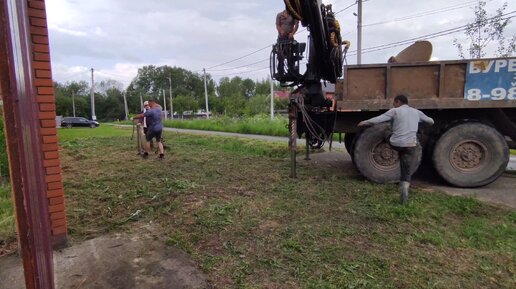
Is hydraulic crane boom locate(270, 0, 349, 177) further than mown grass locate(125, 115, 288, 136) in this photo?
No

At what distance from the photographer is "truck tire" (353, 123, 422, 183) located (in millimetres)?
6613

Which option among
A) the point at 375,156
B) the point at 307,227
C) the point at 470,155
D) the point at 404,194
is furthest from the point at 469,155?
the point at 307,227

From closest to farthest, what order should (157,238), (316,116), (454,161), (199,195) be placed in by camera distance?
(157,238) → (199,195) → (454,161) → (316,116)

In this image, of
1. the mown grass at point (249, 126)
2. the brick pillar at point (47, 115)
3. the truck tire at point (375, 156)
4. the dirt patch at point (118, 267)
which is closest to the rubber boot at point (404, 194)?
the truck tire at point (375, 156)

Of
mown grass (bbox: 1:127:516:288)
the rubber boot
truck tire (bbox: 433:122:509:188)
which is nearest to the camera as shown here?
mown grass (bbox: 1:127:516:288)

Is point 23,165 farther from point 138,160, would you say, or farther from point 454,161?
point 138,160

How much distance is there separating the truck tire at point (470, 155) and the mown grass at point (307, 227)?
0.85 metres

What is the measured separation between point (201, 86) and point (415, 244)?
102 meters

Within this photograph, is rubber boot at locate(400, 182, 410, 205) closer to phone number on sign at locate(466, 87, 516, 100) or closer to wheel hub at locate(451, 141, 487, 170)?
wheel hub at locate(451, 141, 487, 170)

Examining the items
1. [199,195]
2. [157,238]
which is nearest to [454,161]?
[199,195]

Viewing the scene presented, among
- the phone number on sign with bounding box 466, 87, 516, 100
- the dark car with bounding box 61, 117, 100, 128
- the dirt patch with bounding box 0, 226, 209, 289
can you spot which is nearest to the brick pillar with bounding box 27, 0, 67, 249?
the dirt patch with bounding box 0, 226, 209, 289

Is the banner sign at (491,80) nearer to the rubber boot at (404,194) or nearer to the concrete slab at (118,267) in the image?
the rubber boot at (404,194)

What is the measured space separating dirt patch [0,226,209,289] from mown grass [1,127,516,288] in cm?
18

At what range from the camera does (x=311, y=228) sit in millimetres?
4336
